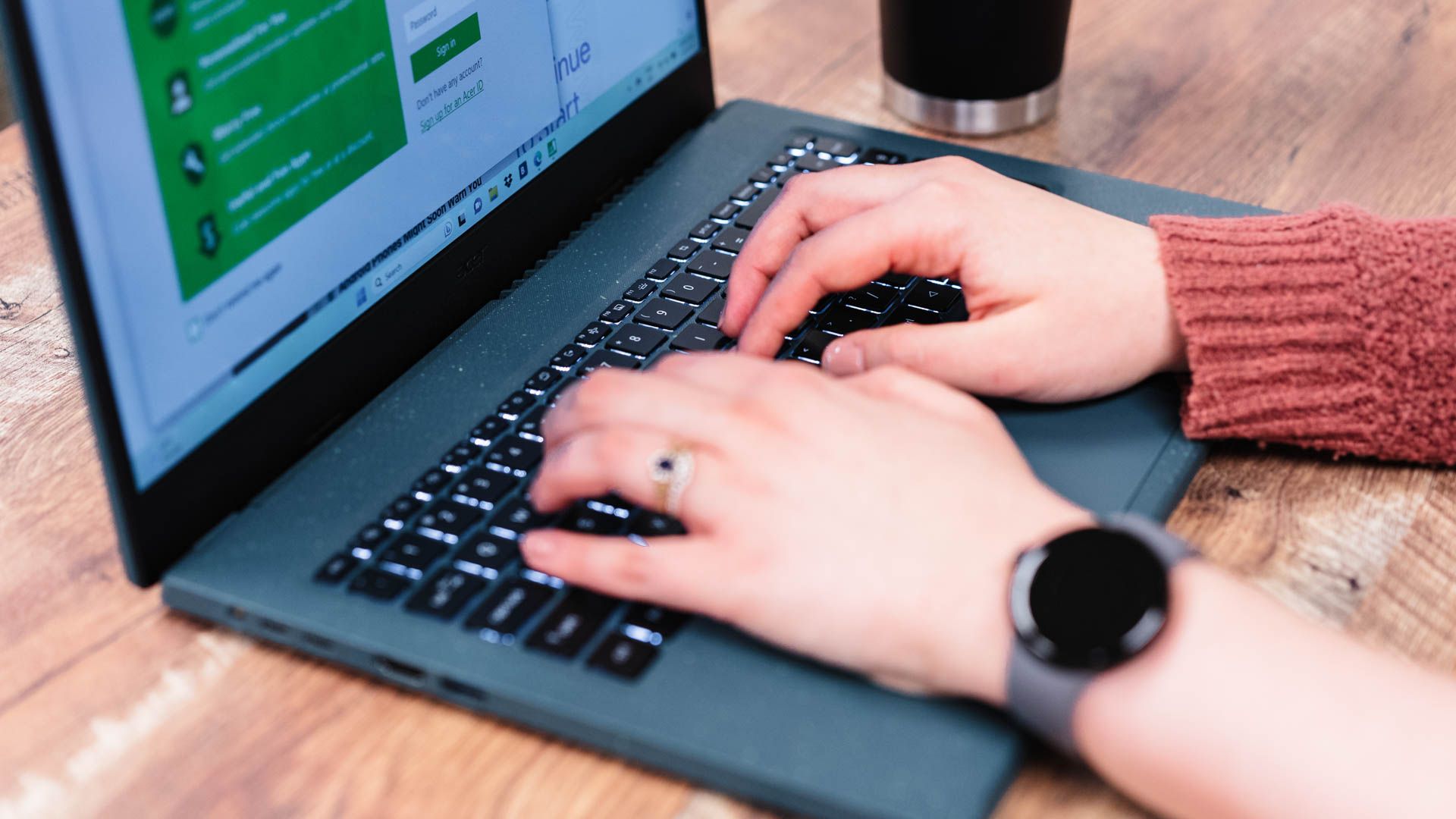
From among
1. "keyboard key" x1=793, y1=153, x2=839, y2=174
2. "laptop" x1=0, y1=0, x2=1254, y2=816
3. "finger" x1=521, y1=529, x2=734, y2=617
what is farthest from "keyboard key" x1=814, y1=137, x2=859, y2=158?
"finger" x1=521, y1=529, x2=734, y2=617

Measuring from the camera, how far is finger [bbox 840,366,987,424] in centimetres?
59

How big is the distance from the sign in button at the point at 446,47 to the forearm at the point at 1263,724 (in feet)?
1.47

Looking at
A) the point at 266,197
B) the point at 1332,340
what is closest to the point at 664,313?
the point at 266,197

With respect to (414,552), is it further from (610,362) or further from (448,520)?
(610,362)

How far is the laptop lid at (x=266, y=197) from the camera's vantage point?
522mm

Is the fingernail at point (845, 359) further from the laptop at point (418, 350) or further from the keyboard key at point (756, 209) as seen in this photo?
the keyboard key at point (756, 209)

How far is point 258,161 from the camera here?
59 cm

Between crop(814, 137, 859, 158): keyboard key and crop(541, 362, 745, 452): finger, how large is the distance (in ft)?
1.15

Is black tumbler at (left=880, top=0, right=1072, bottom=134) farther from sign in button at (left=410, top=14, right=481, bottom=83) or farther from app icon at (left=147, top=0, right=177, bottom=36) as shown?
app icon at (left=147, top=0, right=177, bottom=36)

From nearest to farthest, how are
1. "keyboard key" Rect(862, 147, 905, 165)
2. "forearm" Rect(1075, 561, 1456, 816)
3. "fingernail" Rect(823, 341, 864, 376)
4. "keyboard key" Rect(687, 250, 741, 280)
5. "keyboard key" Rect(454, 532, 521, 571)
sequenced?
"forearm" Rect(1075, 561, 1456, 816) < "keyboard key" Rect(454, 532, 521, 571) < "fingernail" Rect(823, 341, 864, 376) < "keyboard key" Rect(687, 250, 741, 280) < "keyboard key" Rect(862, 147, 905, 165)

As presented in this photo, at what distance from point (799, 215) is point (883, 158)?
0.55 ft

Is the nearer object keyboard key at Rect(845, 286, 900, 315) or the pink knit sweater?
the pink knit sweater

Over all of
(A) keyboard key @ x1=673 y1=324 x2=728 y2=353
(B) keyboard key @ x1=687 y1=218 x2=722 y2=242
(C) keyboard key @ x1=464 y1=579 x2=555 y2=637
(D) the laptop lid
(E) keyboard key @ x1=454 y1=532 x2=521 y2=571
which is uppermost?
(D) the laptop lid

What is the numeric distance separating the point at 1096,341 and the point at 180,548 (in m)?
0.45
